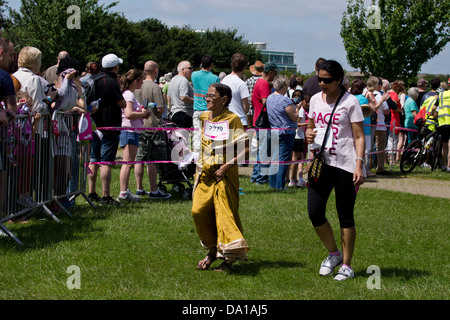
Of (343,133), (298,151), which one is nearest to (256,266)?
(343,133)

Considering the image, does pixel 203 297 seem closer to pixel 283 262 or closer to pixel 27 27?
pixel 283 262

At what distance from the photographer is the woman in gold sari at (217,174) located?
6344 millimetres

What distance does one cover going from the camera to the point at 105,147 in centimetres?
1031

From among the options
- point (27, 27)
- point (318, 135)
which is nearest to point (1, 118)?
point (318, 135)

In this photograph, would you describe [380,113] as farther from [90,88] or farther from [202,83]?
[90,88]

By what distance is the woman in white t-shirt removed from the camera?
6.08m

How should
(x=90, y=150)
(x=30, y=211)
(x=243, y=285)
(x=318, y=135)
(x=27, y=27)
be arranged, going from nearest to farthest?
(x=243, y=285) < (x=318, y=135) < (x=30, y=211) < (x=90, y=150) < (x=27, y=27)

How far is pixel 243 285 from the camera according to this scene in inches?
230

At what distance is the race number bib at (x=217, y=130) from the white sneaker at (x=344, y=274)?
1.68 metres

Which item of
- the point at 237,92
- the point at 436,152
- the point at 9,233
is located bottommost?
the point at 9,233

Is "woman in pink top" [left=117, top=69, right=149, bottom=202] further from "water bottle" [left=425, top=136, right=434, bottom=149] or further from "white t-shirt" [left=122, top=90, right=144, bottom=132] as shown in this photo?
"water bottle" [left=425, top=136, right=434, bottom=149]

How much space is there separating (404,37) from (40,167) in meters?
32.4

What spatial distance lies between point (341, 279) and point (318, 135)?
1371 millimetres

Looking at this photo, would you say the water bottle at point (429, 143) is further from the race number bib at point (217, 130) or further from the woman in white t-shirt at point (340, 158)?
the race number bib at point (217, 130)
